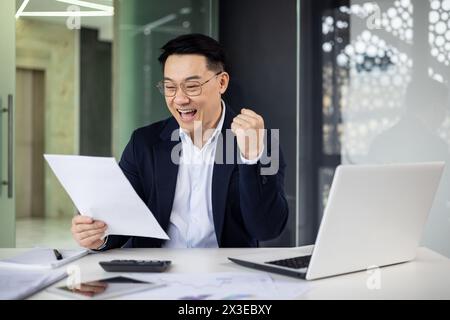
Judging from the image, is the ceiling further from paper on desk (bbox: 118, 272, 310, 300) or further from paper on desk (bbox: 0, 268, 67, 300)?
paper on desk (bbox: 118, 272, 310, 300)

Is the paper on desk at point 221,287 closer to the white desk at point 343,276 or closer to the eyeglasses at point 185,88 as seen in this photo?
the white desk at point 343,276

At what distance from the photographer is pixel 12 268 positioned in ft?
4.92

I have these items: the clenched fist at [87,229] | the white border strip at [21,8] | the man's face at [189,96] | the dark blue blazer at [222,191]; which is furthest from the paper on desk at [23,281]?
the white border strip at [21,8]

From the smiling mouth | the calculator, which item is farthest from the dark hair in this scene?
the calculator

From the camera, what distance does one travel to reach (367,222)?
1342 millimetres

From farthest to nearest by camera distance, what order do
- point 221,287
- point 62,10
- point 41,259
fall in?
point 62,10 → point 41,259 → point 221,287

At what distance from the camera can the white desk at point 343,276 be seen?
4.03 ft

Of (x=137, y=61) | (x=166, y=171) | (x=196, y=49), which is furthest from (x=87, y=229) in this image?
(x=137, y=61)

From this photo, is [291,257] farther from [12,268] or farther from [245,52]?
[245,52]

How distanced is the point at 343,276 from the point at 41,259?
2.53 ft

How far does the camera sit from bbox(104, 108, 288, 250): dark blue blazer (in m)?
1.92

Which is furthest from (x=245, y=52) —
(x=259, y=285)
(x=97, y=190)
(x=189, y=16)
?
(x=259, y=285)

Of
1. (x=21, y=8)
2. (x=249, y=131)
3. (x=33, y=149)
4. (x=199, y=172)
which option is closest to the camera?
(x=249, y=131)

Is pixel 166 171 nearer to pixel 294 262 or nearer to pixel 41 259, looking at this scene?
pixel 41 259
